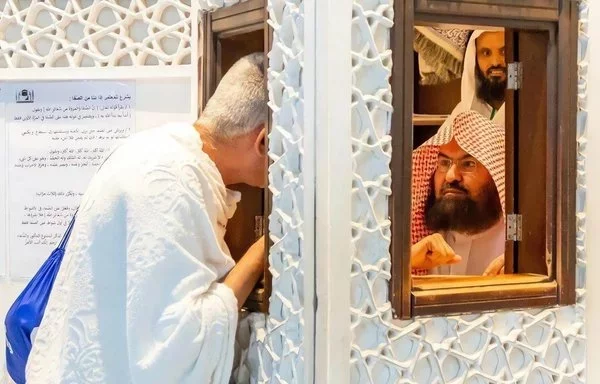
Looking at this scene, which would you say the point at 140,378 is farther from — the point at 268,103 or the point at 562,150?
the point at 562,150

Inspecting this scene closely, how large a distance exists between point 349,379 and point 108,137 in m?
0.81

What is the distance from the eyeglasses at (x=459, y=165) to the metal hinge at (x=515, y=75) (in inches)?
6.9

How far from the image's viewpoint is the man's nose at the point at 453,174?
157cm

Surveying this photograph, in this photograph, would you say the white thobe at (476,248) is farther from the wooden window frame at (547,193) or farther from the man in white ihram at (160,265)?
the man in white ihram at (160,265)

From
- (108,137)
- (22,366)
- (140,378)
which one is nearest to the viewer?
(140,378)

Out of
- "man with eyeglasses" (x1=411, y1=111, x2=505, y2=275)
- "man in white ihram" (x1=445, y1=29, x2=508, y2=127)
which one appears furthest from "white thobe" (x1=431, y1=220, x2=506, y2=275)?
"man in white ihram" (x1=445, y1=29, x2=508, y2=127)

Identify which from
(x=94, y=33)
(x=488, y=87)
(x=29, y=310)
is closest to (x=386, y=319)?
(x=488, y=87)

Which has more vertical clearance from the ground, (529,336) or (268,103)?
(268,103)

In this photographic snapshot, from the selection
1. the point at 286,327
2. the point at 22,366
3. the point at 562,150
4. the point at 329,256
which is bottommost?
the point at 22,366

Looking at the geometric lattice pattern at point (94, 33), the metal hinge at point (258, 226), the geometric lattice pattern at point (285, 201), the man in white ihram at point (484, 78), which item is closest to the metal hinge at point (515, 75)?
the man in white ihram at point (484, 78)

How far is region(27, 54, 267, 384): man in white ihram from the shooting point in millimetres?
1303

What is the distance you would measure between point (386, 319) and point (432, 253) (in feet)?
0.77

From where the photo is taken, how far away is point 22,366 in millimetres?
1585

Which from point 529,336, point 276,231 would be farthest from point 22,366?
point 529,336
